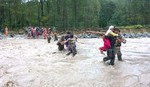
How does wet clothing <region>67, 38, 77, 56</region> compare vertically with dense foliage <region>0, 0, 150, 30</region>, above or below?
below

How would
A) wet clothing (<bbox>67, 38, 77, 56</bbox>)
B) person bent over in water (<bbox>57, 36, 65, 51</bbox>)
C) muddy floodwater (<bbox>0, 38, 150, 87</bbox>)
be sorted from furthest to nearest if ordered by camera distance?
person bent over in water (<bbox>57, 36, 65, 51</bbox>) → wet clothing (<bbox>67, 38, 77, 56</bbox>) → muddy floodwater (<bbox>0, 38, 150, 87</bbox>)

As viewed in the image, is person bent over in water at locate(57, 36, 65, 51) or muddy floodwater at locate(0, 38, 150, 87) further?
person bent over in water at locate(57, 36, 65, 51)

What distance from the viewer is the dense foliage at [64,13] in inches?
2667

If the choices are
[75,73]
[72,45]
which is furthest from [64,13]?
[75,73]

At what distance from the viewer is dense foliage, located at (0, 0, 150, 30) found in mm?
67750

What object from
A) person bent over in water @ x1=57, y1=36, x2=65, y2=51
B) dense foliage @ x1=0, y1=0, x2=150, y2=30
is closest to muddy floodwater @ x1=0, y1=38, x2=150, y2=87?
person bent over in water @ x1=57, y1=36, x2=65, y2=51

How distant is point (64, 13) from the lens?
70.5 metres

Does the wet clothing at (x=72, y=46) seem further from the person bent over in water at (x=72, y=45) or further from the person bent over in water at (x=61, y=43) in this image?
the person bent over in water at (x=61, y=43)

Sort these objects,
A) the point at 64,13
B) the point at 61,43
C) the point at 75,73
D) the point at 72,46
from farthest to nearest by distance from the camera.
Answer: the point at 64,13, the point at 61,43, the point at 72,46, the point at 75,73

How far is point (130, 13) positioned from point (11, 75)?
2680 inches

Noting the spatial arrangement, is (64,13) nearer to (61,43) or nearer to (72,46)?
(61,43)

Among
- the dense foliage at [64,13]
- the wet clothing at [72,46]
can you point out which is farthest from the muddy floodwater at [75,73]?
the dense foliage at [64,13]

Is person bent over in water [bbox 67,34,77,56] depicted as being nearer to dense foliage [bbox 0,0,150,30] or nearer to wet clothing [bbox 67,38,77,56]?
wet clothing [bbox 67,38,77,56]

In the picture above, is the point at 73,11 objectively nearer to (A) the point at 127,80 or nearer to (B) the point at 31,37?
(B) the point at 31,37
